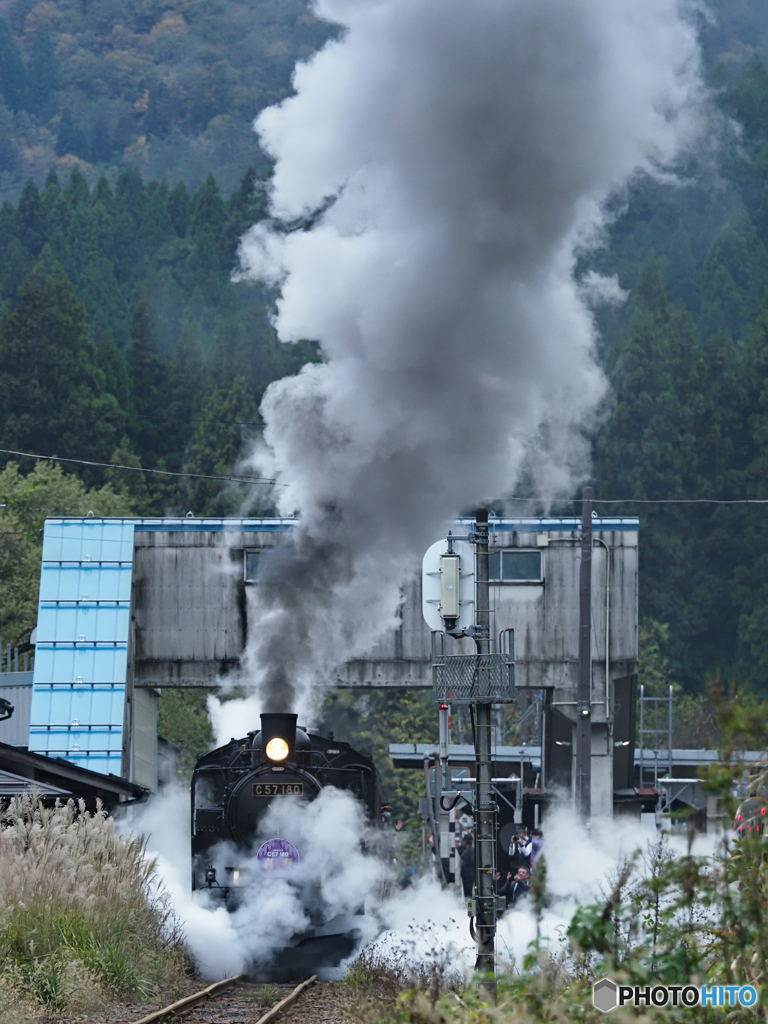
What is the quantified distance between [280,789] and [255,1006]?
12.1ft

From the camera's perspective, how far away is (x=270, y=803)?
17.0m

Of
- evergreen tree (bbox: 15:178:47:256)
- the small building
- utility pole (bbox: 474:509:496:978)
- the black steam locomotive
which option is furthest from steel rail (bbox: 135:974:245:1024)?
evergreen tree (bbox: 15:178:47:256)

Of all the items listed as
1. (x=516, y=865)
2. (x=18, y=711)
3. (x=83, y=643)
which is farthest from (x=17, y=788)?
(x=18, y=711)

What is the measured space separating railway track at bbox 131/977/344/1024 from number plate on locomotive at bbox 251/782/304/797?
220 cm

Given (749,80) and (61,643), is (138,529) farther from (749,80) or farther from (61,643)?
(749,80)

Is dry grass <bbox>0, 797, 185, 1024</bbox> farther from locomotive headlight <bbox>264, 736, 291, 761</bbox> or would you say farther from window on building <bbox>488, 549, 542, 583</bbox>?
window on building <bbox>488, 549, 542, 583</bbox>

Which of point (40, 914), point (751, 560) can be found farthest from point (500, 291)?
point (751, 560)

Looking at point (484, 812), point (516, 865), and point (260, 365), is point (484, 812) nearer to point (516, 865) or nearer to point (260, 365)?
point (516, 865)

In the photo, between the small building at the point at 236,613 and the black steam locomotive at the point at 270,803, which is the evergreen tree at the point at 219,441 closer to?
the small building at the point at 236,613

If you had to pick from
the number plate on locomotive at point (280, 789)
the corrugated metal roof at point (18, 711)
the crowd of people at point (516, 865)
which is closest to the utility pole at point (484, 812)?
the number plate on locomotive at point (280, 789)

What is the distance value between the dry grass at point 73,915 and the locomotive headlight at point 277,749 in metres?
3.52

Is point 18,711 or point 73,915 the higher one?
point 18,711

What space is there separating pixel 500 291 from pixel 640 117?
2991 mm

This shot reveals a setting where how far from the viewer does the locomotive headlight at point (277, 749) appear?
17344 mm
